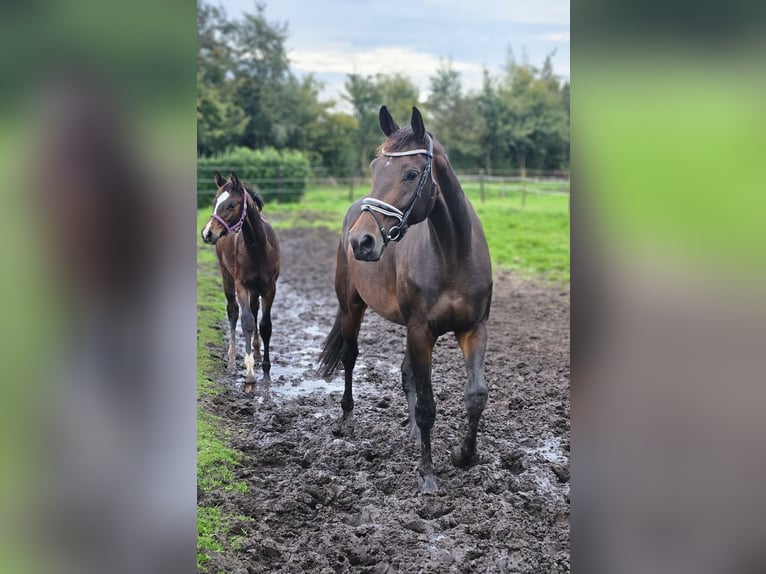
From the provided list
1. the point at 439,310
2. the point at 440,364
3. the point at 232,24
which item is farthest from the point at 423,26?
the point at 439,310

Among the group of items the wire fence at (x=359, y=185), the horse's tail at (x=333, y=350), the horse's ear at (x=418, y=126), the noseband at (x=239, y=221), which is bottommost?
the horse's tail at (x=333, y=350)

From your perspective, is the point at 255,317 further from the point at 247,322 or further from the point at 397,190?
the point at 397,190

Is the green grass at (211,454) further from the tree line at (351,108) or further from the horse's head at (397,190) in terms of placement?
the tree line at (351,108)

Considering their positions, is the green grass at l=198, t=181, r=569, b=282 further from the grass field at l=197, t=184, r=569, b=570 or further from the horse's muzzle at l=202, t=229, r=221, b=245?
the horse's muzzle at l=202, t=229, r=221, b=245

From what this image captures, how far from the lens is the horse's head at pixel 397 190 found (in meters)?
3.21

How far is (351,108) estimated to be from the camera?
112 ft

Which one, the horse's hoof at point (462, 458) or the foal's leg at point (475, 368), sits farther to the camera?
the horse's hoof at point (462, 458)

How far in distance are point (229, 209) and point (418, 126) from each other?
8.95 ft

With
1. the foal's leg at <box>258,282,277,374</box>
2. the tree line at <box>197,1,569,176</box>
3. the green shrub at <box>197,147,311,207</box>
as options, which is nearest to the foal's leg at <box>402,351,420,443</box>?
the foal's leg at <box>258,282,277,374</box>

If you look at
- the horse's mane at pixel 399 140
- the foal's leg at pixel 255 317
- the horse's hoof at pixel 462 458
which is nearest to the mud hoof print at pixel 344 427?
the horse's hoof at pixel 462 458

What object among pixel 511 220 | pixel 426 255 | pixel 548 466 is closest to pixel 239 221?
pixel 426 255

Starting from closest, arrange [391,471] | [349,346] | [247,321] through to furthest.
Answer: [391,471] < [349,346] < [247,321]
